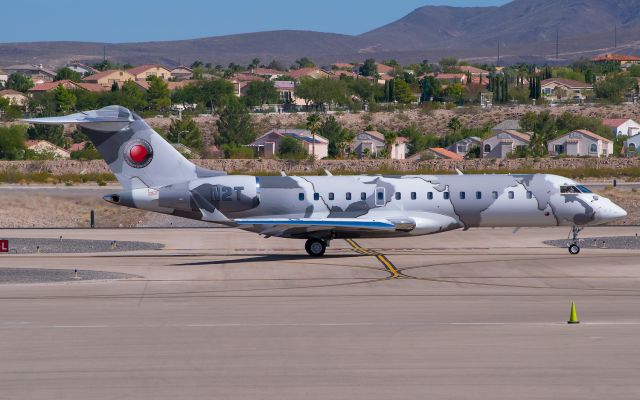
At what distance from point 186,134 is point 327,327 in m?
98.8

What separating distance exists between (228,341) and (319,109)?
139 meters

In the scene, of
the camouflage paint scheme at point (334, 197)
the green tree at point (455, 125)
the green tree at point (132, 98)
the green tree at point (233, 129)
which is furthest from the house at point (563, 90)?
the camouflage paint scheme at point (334, 197)

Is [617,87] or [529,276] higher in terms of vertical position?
[617,87]

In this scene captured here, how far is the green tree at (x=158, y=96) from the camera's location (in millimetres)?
165500

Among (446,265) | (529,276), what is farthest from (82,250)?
(529,276)

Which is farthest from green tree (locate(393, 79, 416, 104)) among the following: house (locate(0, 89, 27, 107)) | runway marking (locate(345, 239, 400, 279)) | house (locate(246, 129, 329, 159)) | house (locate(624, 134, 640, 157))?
runway marking (locate(345, 239, 400, 279))

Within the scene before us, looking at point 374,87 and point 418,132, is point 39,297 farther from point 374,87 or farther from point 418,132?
point 374,87

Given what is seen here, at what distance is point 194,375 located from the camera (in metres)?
20.3

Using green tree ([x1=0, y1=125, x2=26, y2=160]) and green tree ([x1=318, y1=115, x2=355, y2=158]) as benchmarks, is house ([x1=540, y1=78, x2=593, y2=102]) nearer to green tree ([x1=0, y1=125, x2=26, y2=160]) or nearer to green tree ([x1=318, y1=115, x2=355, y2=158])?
green tree ([x1=318, y1=115, x2=355, y2=158])

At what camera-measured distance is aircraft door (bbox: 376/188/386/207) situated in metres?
40.9

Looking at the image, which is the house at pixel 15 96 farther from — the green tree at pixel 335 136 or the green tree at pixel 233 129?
the green tree at pixel 335 136

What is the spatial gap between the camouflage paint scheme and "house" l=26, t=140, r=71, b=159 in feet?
231

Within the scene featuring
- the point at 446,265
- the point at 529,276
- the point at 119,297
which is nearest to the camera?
the point at 119,297

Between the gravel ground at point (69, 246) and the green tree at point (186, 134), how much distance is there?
74.6 m
